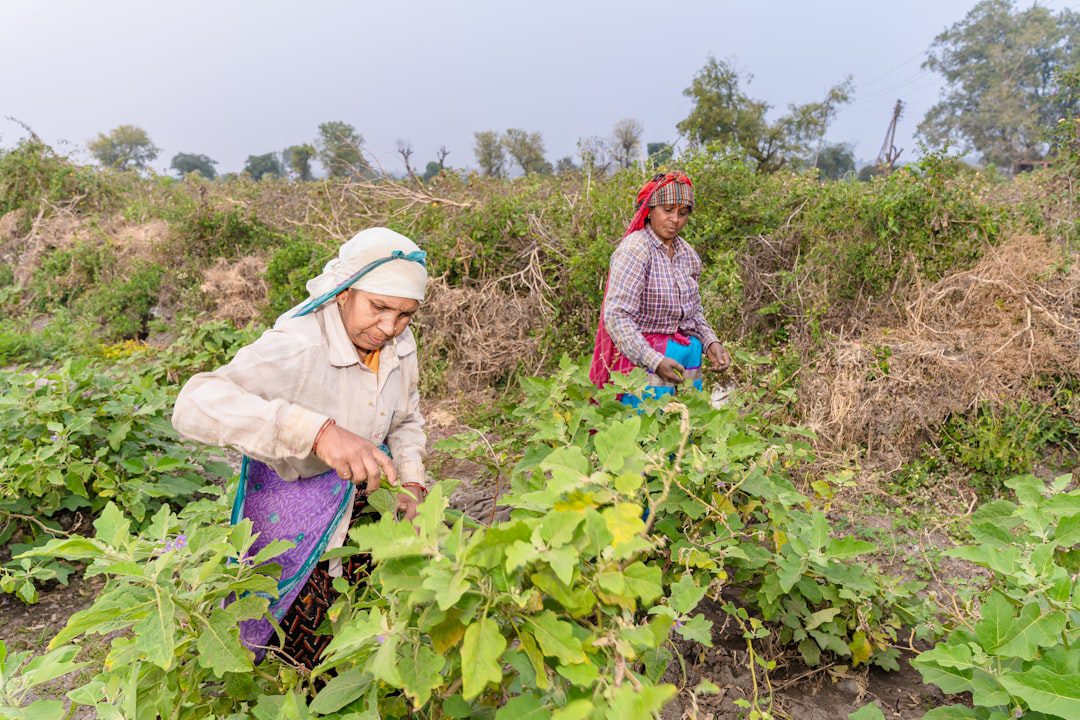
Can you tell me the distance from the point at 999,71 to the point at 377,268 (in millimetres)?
66420

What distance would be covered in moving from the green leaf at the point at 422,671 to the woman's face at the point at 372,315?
0.93 meters

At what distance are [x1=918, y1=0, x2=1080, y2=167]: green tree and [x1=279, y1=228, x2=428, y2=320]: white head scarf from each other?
49.0m

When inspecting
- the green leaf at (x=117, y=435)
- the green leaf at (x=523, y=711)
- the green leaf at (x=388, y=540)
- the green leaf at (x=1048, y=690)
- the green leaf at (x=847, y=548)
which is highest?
the green leaf at (x=388, y=540)

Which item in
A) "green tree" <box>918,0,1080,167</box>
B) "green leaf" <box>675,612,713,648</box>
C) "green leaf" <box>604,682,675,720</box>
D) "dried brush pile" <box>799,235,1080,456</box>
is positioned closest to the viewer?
"green leaf" <box>604,682,675,720</box>

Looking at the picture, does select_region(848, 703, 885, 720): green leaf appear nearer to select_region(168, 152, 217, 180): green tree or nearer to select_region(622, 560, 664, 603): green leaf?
select_region(622, 560, 664, 603): green leaf

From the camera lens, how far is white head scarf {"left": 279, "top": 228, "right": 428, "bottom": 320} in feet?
5.28

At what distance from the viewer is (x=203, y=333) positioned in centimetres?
597

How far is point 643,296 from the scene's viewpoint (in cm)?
308

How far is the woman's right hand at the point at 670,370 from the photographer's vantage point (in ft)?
9.67

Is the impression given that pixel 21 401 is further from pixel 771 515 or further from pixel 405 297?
pixel 771 515

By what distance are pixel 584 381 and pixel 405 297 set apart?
0.93m

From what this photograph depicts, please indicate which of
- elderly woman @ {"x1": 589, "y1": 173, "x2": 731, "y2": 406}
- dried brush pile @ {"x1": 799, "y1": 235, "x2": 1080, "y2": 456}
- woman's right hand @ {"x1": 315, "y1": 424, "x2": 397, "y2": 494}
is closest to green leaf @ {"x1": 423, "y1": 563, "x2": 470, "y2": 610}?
woman's right hand @ {"x1": 315, "y1": 424, "x2": 397, "y2": 494}

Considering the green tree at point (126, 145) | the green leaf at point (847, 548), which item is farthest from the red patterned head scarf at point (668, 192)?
the green tree at point (126, 145)

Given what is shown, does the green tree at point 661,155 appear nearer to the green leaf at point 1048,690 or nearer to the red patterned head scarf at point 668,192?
the red patterned head scarf at point 668,192
